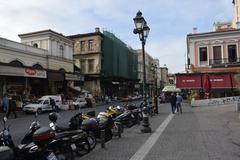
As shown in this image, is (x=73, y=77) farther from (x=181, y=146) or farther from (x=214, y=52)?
(x=181, y=146)

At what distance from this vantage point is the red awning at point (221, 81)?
39.1 metres

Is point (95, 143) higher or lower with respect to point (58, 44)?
lower

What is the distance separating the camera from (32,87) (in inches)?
1505

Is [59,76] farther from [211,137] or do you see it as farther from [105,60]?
[211,137]

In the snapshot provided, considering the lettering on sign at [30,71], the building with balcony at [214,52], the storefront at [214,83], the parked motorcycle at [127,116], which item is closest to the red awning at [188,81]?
the storefront at [214,83]

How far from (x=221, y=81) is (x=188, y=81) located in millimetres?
3910

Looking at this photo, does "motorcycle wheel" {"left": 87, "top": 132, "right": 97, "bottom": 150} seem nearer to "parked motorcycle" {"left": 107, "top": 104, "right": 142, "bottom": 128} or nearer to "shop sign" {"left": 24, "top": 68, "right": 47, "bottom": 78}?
"parked motorcycle" {"left": 107, "top": 104, "right": 142, "bottom": 128}

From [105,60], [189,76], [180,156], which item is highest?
[105,60]

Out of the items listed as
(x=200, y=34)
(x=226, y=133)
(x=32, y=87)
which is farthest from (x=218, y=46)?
(x=226, y=133)

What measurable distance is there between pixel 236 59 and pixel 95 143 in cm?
3905

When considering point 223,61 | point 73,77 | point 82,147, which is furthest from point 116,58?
point 82,147

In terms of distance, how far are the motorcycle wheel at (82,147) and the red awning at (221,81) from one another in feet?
105

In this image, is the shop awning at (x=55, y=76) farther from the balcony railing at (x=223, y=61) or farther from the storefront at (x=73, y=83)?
the balcony railing at (x=223, y=61)

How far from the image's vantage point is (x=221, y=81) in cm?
3944
